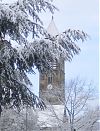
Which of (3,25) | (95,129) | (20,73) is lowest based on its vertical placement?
(95,129)

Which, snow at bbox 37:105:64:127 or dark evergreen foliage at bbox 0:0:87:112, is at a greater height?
dark evergreen foliage at bbox 0:0:87:112

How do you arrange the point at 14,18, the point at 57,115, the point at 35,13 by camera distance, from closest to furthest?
the point at 14,18 → the point at 35,13 → the point at 57,115

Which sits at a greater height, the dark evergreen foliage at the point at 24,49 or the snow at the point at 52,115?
the dark evergreen foliage at the point at 24,49

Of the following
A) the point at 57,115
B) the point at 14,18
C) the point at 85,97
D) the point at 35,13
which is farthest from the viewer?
the point at 57,115

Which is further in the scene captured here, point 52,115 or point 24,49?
point 52,115

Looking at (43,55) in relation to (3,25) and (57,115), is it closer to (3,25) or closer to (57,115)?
(3,25)

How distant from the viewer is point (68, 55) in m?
7.93

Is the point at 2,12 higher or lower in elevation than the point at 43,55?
higher

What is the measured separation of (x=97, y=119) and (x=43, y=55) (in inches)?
1455

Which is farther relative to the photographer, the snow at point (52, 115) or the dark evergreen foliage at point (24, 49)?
the snow at point (52, 115)

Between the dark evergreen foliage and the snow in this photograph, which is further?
the snow

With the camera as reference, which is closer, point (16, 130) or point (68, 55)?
point (68, 55)

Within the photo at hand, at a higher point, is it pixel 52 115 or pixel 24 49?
pixel 24 49

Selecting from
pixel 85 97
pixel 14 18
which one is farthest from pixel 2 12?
pixel 85 97
